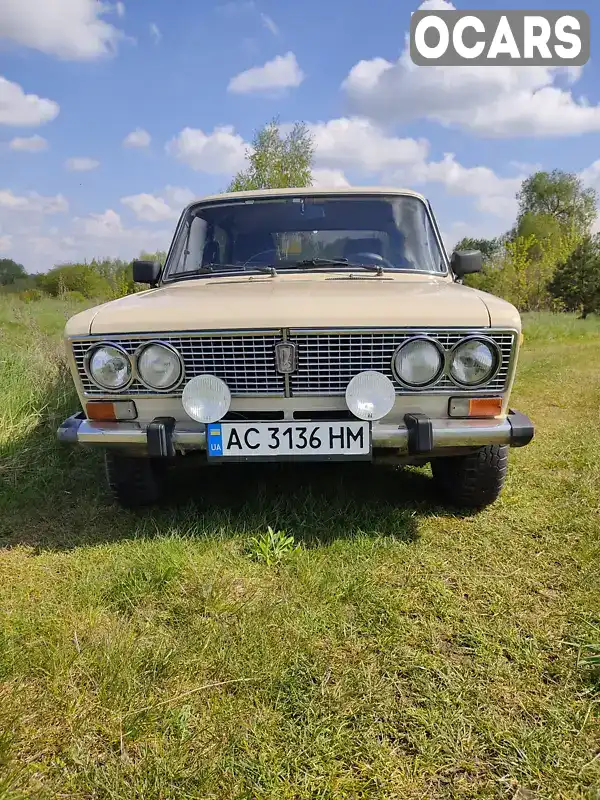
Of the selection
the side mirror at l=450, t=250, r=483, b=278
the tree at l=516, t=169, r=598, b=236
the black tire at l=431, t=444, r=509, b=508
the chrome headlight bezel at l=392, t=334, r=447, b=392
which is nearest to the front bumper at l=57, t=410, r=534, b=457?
the chrome headlight bezel at l=392, t=334, r=447, b=392

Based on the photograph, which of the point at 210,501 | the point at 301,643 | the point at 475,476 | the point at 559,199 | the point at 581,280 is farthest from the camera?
the point at 559,199

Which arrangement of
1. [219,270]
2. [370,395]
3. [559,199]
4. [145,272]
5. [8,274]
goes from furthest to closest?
[559,199]
[8,274]
[145,272]
[219,270]
[370,395]

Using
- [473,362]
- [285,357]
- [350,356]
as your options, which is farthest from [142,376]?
[473,362]

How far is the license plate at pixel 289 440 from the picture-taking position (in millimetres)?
2416

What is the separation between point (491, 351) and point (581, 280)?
26.8 metres

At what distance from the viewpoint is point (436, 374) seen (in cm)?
241

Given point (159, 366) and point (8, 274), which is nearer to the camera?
point (159, 366)

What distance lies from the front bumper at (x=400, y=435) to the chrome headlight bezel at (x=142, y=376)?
136 mm

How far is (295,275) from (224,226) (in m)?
0.68

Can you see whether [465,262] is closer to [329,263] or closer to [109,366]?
[329,263]

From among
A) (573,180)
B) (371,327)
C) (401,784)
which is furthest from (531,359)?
(573,180)

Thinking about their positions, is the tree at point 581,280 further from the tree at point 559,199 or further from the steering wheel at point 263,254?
the steering wheel at point 263,254

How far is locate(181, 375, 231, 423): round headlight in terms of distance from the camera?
94.6 inches

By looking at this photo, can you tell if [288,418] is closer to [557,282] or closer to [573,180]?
[557,282]
